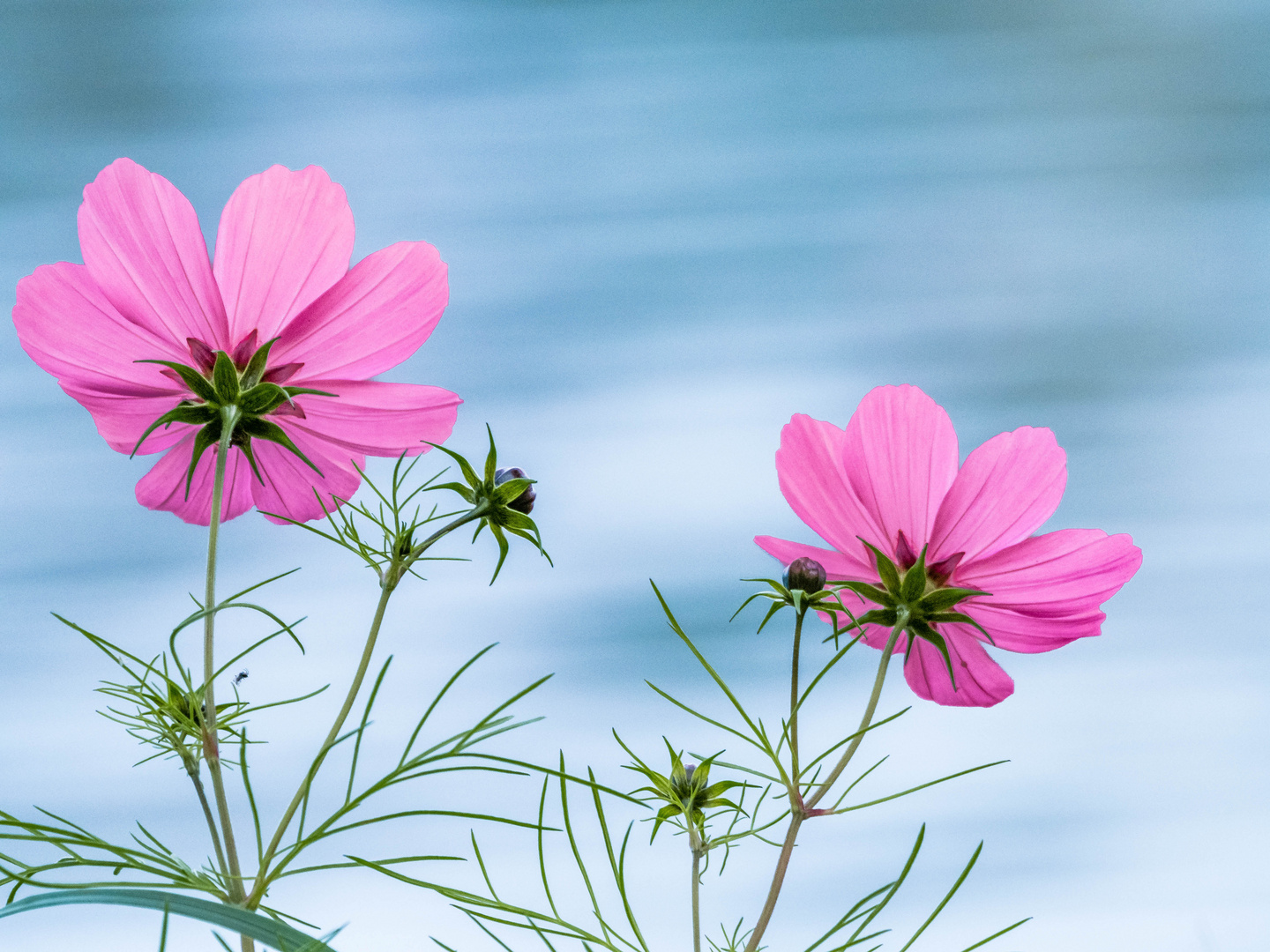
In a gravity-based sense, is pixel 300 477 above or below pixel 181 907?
above

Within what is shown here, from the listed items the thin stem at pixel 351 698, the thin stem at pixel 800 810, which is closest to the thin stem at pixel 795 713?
the thin stem at pixel 800 810

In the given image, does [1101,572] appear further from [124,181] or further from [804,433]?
[124,181]

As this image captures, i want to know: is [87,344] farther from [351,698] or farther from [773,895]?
[773,895]

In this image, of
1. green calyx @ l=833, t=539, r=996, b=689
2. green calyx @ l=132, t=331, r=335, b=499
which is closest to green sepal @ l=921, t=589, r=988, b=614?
green calyx @ l=833, t=539, r=996, b=689

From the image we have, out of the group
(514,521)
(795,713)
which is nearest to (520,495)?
(514,521)

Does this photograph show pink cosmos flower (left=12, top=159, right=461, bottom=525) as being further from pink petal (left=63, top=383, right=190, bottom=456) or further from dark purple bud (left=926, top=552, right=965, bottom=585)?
dark purple bud (left=926, top=552, right=965, bottom=585)

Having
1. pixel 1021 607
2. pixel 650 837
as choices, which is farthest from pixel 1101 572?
pixel 650 837
